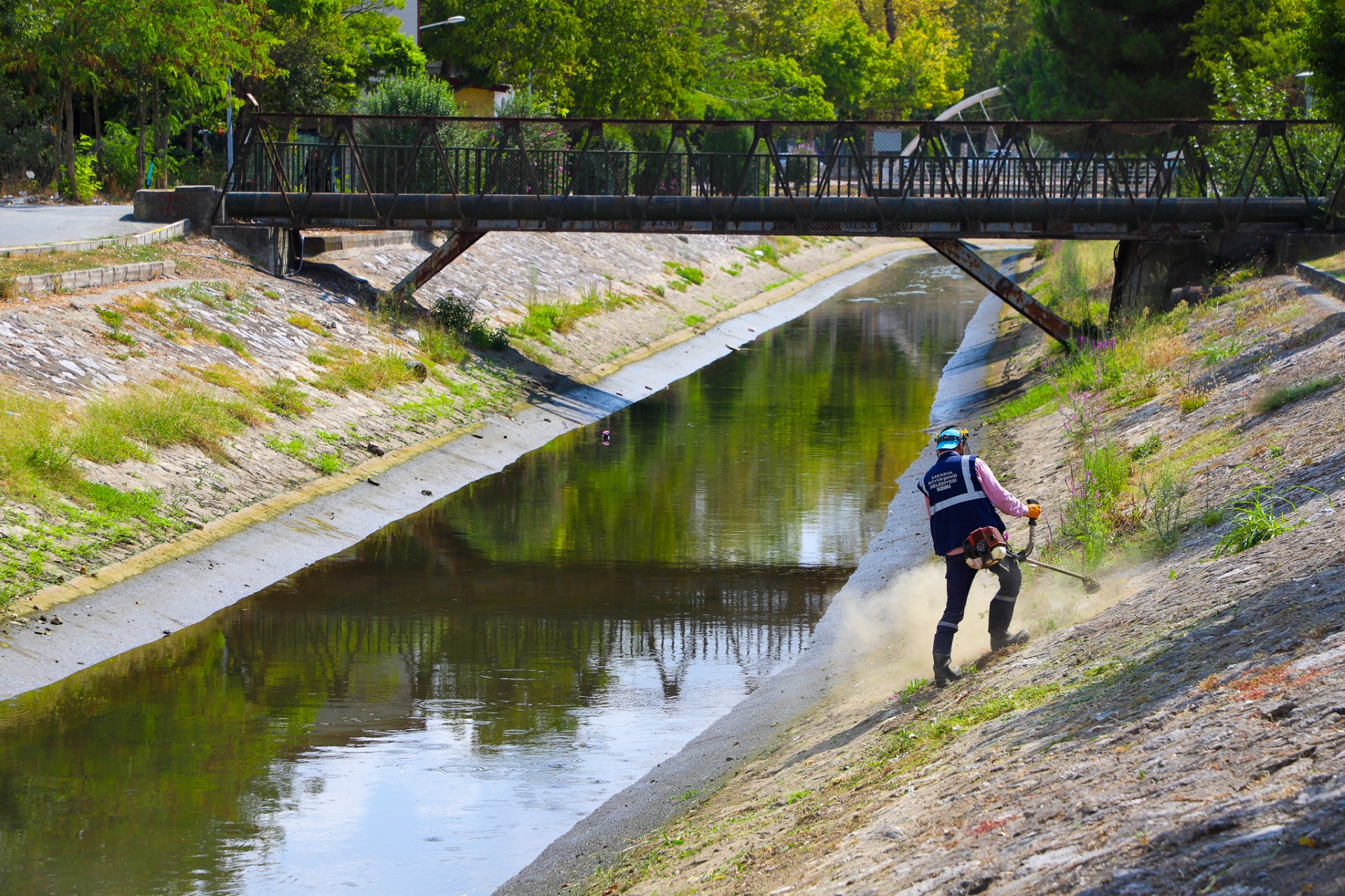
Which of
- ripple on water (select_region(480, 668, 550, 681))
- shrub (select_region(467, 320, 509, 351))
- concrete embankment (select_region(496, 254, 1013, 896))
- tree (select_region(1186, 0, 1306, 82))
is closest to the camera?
concrete embankment (select_region(496, 254, 1013, 896))

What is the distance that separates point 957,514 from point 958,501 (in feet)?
0.33

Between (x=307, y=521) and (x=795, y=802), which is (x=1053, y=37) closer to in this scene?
(x=307, y=521)

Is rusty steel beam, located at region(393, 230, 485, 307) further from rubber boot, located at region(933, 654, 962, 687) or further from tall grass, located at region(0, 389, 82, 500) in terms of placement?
rubber boot, located at region(933, 654, 962, 687)

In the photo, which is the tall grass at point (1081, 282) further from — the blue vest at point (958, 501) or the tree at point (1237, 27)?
the blue vest at point (958, 501)

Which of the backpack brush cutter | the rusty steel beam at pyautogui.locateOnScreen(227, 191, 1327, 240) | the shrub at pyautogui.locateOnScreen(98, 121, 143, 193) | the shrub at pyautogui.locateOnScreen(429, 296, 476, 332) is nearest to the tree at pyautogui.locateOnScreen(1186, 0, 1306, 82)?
the rusty steel beam at pyautogui.locateOnScreen(227, 191, 1327, 240)

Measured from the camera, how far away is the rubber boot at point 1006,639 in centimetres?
1255

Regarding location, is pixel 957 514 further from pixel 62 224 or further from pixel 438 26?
pixel 438 26

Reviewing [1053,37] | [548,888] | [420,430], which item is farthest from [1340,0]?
[1053,37]

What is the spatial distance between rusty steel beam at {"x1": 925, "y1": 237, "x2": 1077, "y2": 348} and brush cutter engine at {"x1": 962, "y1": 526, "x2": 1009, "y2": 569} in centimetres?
2162

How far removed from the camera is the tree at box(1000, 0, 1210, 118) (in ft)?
167

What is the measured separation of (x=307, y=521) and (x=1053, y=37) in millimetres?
40945

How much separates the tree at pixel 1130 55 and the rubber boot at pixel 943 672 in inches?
1689

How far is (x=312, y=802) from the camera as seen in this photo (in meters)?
11.7

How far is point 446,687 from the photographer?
14.7 meters
